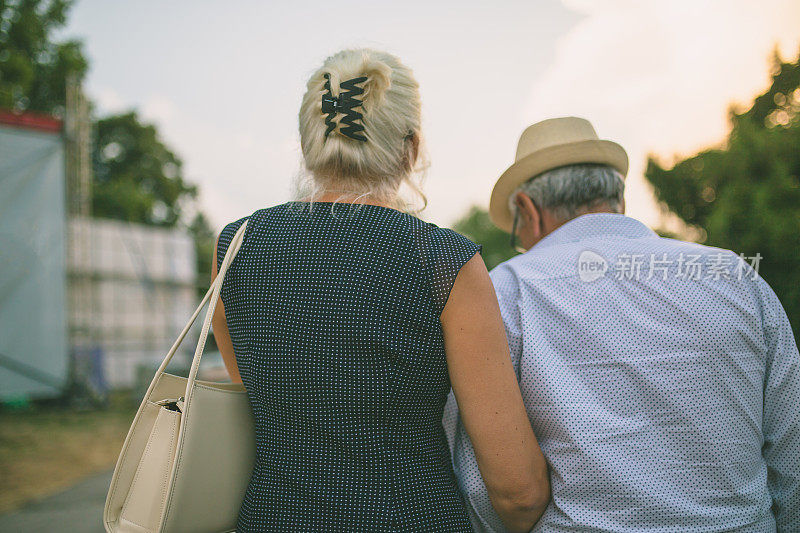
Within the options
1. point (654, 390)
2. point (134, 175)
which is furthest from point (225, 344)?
point (134, 175)

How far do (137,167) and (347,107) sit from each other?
35250mm

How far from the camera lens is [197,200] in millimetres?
37938

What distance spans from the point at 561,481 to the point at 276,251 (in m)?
0.82

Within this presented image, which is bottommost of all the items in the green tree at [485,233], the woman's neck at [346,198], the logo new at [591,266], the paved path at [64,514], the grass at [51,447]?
the green tree at [485,233]

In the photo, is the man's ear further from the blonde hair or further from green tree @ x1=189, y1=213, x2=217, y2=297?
green tree @ x1=189, y1=213, x2=217, y2=297

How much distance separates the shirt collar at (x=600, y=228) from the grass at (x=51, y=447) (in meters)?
5.65

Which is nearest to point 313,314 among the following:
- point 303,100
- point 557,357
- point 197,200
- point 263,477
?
point 263,477

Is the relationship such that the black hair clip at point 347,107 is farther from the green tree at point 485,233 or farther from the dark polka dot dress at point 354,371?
the green tree at point 485,233

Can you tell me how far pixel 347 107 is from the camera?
3.95 feet

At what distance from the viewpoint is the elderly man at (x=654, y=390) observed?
1311 mm

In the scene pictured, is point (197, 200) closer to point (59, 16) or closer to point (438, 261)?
point (59, 16)

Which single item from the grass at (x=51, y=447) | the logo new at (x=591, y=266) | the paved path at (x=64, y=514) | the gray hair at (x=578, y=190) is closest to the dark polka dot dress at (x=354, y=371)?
the logo new at (x=591, y=266)

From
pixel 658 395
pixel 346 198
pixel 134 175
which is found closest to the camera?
pixel 346 198

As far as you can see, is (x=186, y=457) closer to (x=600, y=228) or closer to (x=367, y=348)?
(x=367, y=348)
